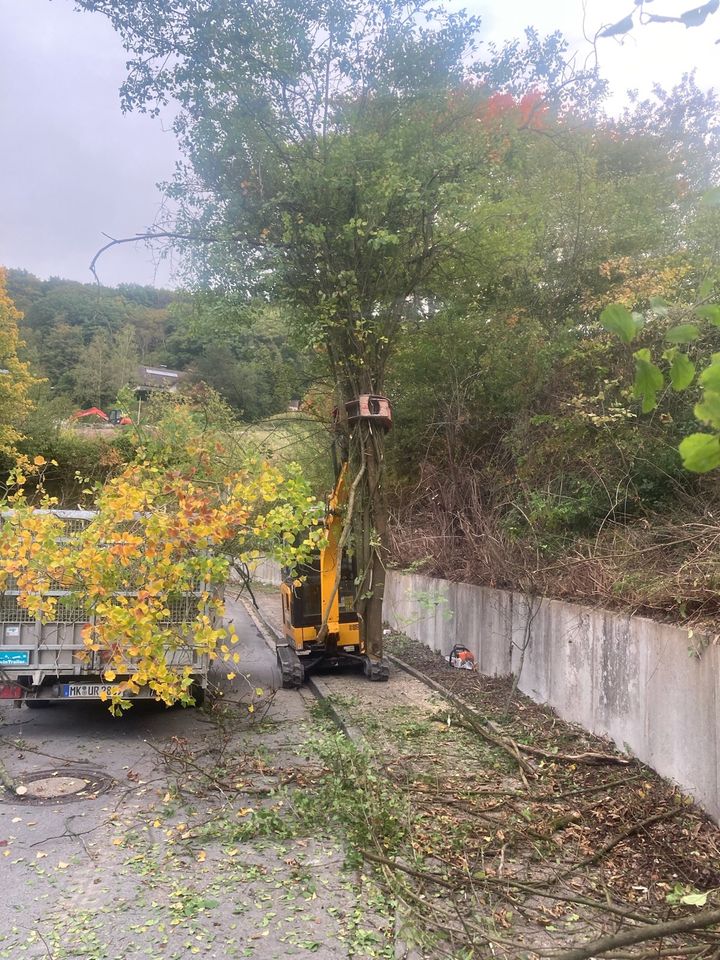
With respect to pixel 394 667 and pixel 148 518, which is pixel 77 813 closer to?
pixel 148 518

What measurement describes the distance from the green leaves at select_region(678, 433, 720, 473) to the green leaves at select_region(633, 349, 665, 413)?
0.24m

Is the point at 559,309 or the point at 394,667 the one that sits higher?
the point at 559,309

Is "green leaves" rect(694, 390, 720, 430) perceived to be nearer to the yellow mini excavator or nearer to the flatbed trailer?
the flatbed trailer

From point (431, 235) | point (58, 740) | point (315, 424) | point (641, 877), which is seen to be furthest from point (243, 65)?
point (641, 877)

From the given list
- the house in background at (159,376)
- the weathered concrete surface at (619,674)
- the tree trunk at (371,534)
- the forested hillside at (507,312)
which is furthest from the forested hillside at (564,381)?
the house in background at (159,376)

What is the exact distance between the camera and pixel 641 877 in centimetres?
459

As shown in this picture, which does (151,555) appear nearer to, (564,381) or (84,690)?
(84,690)

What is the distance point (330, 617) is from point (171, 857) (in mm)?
6322

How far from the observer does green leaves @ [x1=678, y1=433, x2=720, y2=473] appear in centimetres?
151

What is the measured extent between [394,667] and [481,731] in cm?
463

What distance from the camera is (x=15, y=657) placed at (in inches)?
309

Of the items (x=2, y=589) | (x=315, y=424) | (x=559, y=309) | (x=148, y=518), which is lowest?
(x=2, y=589)

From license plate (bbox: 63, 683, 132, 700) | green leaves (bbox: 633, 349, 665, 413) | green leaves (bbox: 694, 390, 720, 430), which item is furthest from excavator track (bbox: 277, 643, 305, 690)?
green leaves (bbox: 694, 390, 720, 430)

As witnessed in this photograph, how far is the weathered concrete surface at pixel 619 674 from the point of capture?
5395 mm
